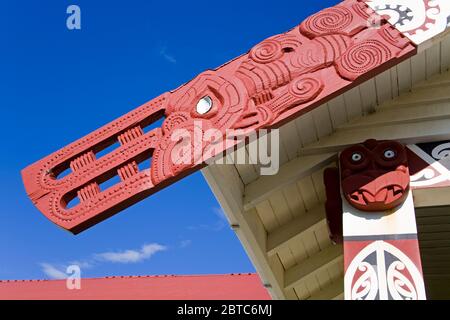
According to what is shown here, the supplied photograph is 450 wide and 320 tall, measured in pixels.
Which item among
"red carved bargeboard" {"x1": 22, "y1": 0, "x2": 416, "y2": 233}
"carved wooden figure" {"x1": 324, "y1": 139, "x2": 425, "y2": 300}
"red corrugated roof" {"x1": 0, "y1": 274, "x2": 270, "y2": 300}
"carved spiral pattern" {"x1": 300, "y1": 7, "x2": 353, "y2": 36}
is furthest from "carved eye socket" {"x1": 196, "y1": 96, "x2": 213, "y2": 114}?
"red corrugated roof" {"x1": 0, "y1": 274, "x2": 270, "y2": 300}

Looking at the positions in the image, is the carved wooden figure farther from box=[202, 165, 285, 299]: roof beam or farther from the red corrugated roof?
the red corrugated roof

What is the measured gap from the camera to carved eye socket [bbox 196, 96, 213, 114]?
2.50 metres

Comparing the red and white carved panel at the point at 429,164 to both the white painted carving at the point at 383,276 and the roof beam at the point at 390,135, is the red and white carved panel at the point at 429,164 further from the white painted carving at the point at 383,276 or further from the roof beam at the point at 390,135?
the white painted carving at the point at 383,276

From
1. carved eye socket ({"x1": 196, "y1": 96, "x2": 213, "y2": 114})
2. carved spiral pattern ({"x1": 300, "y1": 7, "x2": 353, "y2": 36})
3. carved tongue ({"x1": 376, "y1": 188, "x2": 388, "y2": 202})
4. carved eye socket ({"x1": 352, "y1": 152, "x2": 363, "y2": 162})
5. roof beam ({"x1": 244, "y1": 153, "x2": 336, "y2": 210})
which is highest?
carved spiral pattern ({"x1": 300, "y1": 7, "x2": 353, "y2": 36})

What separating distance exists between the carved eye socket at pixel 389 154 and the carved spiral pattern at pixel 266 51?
2.25ft

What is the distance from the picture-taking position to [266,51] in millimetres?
2605

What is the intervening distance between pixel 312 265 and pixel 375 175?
4.80 ft

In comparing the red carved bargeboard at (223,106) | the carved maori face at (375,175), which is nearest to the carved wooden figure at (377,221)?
the carved maori face at (375,175)

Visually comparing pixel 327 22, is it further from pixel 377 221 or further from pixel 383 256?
pixel 383 256

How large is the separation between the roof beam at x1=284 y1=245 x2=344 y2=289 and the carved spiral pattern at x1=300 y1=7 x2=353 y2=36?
70.1 inches
